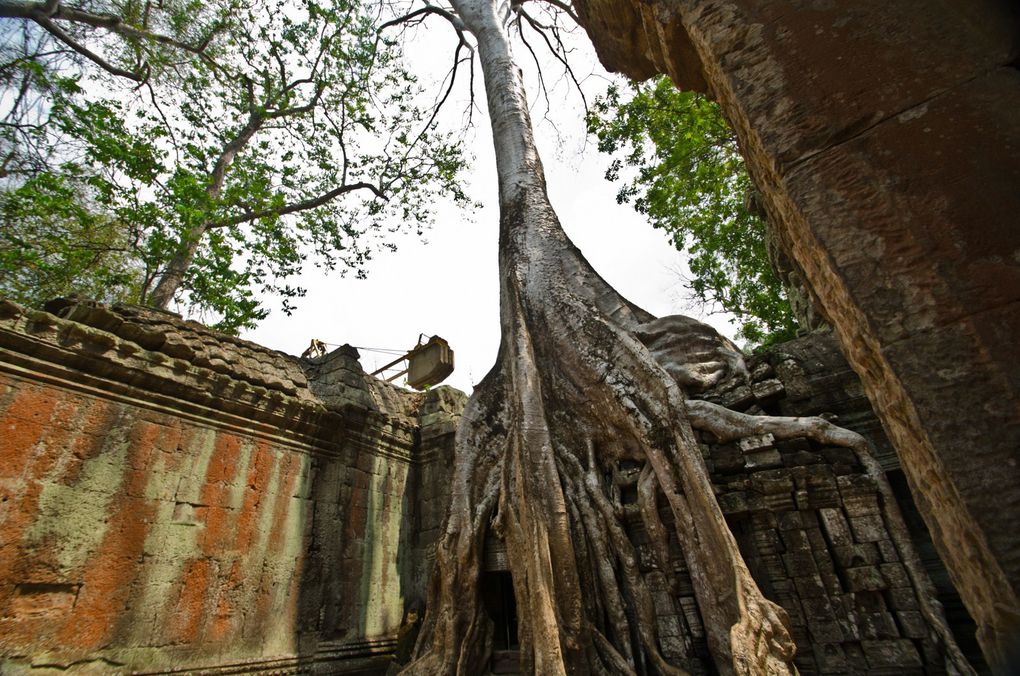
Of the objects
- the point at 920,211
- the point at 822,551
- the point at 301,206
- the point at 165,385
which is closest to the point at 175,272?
the point at 301,206

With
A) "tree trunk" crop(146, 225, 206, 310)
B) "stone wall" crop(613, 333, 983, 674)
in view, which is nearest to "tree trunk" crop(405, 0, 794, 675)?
"stone wall" crop(613, 333, 983, 674)

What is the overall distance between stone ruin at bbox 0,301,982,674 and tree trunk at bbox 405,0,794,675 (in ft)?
0.62

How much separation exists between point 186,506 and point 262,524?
0.65 m

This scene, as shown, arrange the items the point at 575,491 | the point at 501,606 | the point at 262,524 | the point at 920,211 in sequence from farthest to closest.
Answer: the point at 262,524 → the point at 501,606 → the point at 575,491 → the point at 920,211

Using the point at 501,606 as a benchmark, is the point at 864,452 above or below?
above

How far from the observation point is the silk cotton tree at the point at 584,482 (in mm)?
2738

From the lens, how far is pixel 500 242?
5.20 m

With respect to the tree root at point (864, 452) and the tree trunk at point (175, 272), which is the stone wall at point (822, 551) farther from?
the tree trunk at point (175, 272)

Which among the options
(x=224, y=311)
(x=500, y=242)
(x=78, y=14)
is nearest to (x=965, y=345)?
(x=500, y=242)

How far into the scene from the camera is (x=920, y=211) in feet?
3.50

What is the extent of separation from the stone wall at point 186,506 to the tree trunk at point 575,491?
1529 mm

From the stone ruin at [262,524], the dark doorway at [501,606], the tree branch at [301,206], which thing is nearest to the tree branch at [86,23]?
the tree branch at [301,206]

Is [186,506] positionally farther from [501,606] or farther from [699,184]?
[699,184]

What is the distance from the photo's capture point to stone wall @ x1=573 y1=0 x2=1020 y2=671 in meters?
0.92
